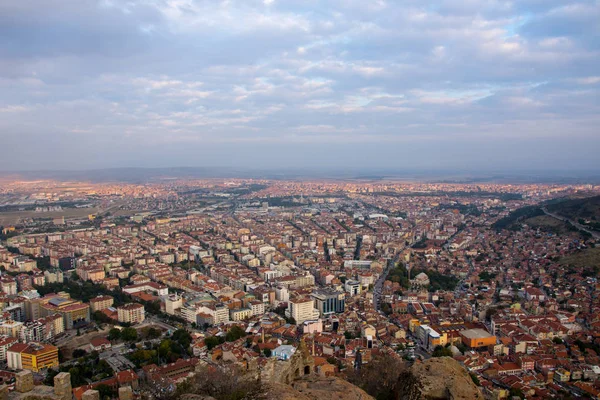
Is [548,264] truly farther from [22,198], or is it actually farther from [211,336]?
[22,198]

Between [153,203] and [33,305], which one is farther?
[153,203]

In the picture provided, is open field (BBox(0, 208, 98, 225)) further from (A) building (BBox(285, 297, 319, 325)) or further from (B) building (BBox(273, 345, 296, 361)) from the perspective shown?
(B) building (BBox(273, 345, 296, 361))

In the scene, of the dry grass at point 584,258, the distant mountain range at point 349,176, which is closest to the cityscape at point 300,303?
the dry grass at point 584,258

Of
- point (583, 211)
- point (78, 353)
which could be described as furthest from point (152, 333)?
point (583, 211)

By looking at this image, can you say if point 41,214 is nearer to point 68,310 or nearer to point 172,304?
point 68,310

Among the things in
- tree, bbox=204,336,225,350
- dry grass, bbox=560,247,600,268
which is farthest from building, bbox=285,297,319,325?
dry grass, bbox=560,247,600,268

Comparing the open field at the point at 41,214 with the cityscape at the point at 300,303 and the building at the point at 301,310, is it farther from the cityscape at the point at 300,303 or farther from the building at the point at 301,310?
the building at the point at 301,310

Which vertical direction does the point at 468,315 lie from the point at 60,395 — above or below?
below

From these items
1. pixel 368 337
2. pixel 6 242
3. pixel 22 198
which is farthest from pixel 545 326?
pixel 22 198
